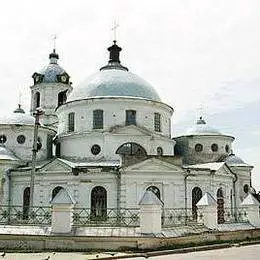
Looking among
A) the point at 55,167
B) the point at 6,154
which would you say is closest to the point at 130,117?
the point at 55,167

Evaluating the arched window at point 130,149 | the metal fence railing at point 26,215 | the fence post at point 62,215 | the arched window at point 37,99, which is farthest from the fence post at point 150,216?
the arched window at point 37,99

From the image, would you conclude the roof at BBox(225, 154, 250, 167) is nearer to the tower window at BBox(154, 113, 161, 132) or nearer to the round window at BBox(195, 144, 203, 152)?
the round window at BBox(195, 144, 203, 152)

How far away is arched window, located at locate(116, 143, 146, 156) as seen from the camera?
34.9m

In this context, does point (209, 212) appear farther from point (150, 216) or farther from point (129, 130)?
point (129, 130)

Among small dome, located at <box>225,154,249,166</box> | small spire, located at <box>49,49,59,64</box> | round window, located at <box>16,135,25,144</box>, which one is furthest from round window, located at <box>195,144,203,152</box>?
small spire, located at <box>49,49,59,64</box>

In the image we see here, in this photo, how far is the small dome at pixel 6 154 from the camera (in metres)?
34.2

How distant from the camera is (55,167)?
3219 centimetres

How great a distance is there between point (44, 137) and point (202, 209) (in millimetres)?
17914

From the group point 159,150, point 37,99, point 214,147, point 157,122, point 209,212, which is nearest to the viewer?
point 209,212

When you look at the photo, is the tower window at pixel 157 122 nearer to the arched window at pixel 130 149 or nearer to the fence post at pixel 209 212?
the arched window at pixel 130 149

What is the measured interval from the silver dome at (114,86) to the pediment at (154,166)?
738 centimetres

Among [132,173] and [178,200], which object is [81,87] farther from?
[178,200]

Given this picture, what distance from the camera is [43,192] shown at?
32281 millimetres

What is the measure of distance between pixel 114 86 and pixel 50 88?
15.6 meters
